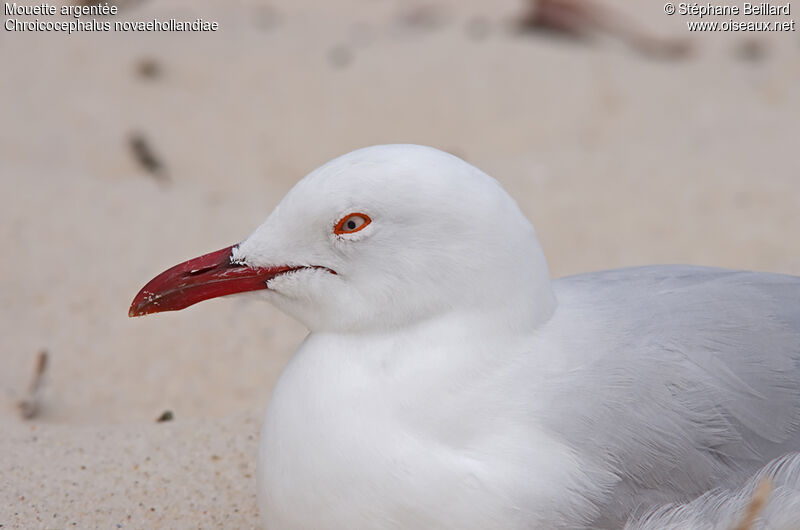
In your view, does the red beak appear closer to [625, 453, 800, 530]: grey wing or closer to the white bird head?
the white bird head

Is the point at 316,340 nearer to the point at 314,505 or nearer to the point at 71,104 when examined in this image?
the point at 314,505

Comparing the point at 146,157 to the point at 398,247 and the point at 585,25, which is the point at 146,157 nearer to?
the point at 585,25

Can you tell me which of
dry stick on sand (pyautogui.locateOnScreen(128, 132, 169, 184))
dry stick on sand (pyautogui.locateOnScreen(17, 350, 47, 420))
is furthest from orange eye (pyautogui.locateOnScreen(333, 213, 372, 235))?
dry stick on sand (pyautogui.locateOnScreen(128, 132, 169, 184))

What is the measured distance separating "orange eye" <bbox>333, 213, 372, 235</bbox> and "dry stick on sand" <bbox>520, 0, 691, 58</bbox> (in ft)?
16.4

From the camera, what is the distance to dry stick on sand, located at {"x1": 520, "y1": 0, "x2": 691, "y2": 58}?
652cm

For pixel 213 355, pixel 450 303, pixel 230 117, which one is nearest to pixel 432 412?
pixel 450 303

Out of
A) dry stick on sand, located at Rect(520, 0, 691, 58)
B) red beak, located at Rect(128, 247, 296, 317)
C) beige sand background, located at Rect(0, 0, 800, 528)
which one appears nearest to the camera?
red beak, located at Rect(128, 247, 296, 317)

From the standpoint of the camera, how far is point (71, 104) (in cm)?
547

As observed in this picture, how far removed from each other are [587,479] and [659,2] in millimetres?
6905

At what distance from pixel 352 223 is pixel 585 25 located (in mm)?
5112

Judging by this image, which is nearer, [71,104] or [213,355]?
[213,355]

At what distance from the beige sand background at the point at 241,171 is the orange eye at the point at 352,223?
34.5 inches

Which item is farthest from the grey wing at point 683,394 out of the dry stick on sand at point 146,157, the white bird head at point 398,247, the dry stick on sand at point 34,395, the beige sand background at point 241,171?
the dry stick on sand at point 146,157

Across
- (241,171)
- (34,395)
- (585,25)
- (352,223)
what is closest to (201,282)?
(352,223)
